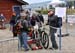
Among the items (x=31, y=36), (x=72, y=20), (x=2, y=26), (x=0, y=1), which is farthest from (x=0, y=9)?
(x=31, y=36)

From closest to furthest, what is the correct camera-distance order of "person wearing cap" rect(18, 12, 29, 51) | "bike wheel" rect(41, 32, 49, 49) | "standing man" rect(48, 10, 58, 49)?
"person wearing cap" rect(18, 12, 29, 51) < "standing man" rect(48, 10, 58, 49) < "bike wheel" rect(41, 32, 49, 49)

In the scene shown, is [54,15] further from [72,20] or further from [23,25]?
[72,20]

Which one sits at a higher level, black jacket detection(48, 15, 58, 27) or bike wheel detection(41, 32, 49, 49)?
black jacket detection(48, 15, 58, 27)

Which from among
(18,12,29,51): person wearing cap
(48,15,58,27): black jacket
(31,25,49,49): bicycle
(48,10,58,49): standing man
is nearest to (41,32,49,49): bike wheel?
(31,25,49,49): bicycle

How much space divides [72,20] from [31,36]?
7.42 m

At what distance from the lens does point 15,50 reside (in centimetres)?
1368

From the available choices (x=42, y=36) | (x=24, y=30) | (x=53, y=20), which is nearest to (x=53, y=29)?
(x=53, y=20)

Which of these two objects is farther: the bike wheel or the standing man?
the bike wheel

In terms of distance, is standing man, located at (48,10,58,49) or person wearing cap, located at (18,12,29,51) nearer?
person wearing cap, located at (18,12,29,51)

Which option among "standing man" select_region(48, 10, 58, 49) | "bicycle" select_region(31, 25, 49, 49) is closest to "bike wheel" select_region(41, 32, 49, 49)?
"bicycle" select_region(31, 25, 49, 49)

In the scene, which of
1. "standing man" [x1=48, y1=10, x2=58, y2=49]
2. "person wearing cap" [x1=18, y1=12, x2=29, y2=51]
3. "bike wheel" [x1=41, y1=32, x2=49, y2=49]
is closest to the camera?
"person wearing cap" [x1=18, y1=12, x2=29, y2=51]

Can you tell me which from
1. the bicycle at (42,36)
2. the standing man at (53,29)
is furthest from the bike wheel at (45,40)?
the standing man at (53,29)

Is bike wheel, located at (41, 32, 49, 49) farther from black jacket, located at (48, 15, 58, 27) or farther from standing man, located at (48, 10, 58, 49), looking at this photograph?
black jacket, located at (48, 15, 58, 27)

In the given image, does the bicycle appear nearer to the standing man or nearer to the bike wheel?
the bike wheel
